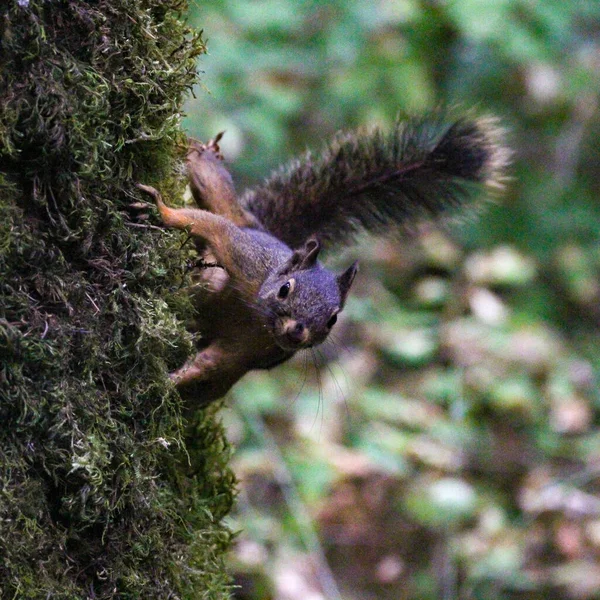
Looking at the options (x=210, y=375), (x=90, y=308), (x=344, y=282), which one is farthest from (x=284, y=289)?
(x=90, y=308)

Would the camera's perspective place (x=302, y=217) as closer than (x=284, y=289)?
No

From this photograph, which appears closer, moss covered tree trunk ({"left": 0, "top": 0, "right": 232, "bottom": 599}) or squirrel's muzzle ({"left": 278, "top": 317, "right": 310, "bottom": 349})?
moss covered tree trunk ({"left": 0, "top": 0, "right": 232, "bottom": 599})

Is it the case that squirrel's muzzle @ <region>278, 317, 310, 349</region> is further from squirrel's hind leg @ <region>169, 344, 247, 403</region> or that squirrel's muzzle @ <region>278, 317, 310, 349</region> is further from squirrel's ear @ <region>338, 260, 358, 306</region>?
squirrel's ear @ <region>338, 260, 358, 306</region>

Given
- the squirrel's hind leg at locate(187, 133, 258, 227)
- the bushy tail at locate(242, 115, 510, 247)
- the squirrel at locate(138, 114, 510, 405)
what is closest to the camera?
the squirrel at locate(138, 114, 510, 405)

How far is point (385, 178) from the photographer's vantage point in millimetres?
2793

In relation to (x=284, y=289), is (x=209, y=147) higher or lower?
higher

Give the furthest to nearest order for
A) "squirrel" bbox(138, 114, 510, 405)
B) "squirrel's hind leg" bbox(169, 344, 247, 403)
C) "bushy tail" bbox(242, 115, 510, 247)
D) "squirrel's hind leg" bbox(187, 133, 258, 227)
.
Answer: "bushy tail" bbox(242, 115, 510, 247)
"squirrel's hind leg" bbox(187, 133, 258, 227)
"squirrel" bbox(138, 114, 510, 405)
"squirrel's hind leg" bbox(169, 344, 247, 403)

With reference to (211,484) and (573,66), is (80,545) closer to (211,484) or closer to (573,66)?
(211,484)

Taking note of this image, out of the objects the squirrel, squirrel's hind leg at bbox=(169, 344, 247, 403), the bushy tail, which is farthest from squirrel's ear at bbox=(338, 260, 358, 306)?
squirrel's hind leg at bbox=(169, 344, 247, 403)

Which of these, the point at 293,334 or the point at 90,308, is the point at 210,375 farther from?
the point at 90,308

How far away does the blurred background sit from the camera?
4391 millimetres

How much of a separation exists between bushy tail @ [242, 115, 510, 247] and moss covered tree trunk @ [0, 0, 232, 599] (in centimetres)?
79

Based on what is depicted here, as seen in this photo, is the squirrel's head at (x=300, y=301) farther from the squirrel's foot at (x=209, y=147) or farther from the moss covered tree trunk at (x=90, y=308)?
the moss covered tree trunk at (x=90, y=308)

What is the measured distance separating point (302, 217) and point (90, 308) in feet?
3.85
